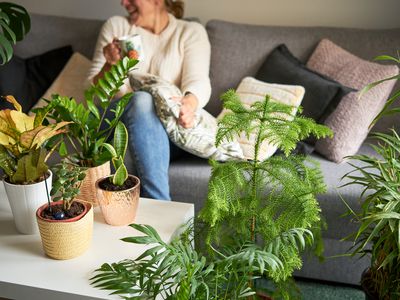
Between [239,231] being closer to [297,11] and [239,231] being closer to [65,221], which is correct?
[65,221]

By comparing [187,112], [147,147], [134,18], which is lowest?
[147,147]

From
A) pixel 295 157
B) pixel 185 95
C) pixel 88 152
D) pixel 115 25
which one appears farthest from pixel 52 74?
pixel 295 157

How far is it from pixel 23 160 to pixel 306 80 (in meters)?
1.29

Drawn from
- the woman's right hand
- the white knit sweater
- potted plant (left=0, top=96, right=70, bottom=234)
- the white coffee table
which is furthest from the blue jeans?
potted plant (left=0, top=96, right=70, bottom=234)

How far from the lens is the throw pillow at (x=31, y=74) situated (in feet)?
8.72

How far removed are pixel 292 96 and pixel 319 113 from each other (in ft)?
0.45

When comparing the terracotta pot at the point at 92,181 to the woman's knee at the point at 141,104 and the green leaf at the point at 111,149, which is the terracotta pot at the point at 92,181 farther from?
the woman's knee at the point at 141,104

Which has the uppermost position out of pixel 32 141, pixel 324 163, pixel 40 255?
pixel 32 141

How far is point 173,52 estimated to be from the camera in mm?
2553

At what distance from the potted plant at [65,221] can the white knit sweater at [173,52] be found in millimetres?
1092

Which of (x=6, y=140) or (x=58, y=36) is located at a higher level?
(x=6, y=140)

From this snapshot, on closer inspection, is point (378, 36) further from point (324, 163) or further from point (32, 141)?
point (32, 141)

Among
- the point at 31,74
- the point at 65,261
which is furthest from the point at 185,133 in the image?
the point at 31,74

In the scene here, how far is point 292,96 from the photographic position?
2219 mm
